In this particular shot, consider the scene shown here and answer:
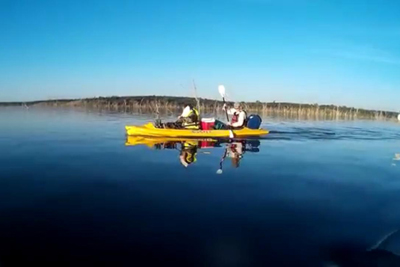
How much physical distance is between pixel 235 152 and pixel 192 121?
5.36 metres

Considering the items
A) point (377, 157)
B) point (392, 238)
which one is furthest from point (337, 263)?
point (377, 157)

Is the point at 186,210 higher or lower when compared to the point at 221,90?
lower

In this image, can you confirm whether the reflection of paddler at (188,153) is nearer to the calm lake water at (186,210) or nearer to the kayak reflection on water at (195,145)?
the kayak reflection on water at (195,145)

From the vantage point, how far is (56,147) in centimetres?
2095

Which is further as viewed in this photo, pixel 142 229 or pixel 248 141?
pixel 248 141

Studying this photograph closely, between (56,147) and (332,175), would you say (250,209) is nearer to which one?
(332,175)

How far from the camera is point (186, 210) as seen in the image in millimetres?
9547

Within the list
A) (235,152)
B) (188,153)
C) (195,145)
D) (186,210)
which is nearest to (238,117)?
(195,145)

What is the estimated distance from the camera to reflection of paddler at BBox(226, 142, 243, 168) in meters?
17.5

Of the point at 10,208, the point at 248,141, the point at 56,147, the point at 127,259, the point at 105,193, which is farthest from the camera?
the point at 248,141

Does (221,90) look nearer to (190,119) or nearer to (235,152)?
(190,119)

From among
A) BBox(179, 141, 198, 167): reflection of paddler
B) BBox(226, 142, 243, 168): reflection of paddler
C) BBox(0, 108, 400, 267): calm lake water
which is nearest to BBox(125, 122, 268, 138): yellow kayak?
BBox(179, 141, 198, 167): reflection of paddler

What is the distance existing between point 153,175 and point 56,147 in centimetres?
940

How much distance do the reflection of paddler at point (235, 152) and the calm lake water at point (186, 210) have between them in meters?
0.39
